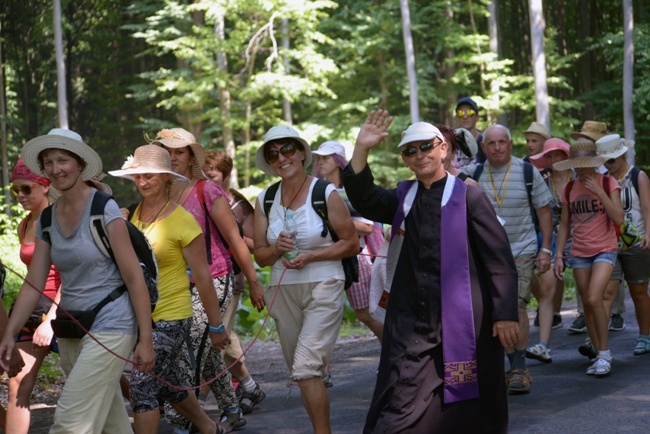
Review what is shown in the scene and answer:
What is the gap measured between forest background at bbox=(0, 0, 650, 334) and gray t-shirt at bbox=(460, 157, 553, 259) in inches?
773

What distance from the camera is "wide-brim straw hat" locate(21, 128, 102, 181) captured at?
5590 mm

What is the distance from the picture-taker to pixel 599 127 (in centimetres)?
1129

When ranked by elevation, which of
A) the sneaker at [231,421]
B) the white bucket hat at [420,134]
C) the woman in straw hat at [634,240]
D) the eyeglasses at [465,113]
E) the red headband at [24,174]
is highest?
the white bucket hat at [420,134]

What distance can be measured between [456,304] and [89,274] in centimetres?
192

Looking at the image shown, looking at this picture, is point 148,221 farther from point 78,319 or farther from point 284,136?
point 78,319

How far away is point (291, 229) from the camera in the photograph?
22.7ft

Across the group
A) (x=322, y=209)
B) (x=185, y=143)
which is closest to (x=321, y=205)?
(x=322, y=209)

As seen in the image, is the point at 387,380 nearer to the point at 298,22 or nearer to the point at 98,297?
the point at 98,297

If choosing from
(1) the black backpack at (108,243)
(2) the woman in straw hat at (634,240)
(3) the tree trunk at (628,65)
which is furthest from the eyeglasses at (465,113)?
(3) the tree trunk at (628,65)

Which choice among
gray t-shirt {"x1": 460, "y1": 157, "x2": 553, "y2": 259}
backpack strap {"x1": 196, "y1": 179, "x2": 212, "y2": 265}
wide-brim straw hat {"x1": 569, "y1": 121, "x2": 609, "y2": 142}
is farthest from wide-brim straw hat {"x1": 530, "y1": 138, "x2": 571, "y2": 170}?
backpack strap {"x1": 196, "y1": 179, "x2": 212, "y2": 265}

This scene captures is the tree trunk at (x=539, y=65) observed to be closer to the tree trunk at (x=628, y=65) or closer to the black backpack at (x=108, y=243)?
Answer: the tree trunk at (x=628, y=65)

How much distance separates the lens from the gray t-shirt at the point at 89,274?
5480 millimetres

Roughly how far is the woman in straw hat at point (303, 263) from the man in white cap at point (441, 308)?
44.9 inches

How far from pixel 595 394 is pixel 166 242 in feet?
12.8
